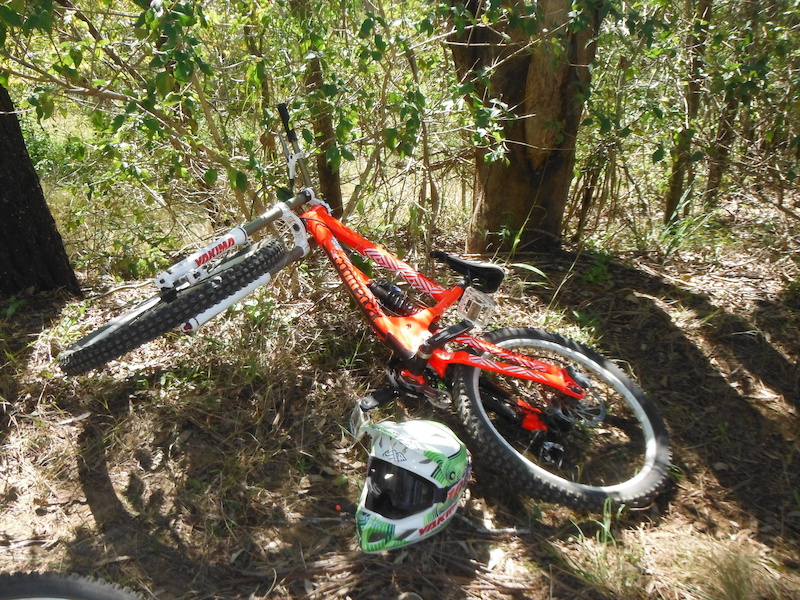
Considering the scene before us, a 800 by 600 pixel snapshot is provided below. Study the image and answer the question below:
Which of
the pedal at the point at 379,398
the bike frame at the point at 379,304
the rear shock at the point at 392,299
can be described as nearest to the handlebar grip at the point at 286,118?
the bike frame at the point at 379,304

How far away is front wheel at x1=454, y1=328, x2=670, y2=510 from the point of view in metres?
2.45

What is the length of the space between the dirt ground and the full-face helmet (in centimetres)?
14

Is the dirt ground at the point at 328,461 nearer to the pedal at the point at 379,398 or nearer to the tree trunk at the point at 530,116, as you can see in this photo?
the pedal at the point at 379,398

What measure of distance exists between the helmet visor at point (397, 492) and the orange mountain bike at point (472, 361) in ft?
0.97

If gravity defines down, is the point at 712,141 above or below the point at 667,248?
above

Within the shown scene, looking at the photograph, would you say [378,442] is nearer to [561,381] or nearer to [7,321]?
[561,381]

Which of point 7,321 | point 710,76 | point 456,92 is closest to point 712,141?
point 710,76

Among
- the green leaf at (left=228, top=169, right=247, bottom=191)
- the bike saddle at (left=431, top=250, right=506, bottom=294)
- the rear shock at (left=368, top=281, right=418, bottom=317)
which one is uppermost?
the green leaf at (left=228, top=169, right=247, bottom=191)

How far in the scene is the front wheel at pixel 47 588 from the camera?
153 centimetres

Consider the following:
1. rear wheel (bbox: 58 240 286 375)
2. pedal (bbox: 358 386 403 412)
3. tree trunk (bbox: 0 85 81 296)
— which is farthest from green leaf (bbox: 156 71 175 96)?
pedal (bbox: 358 386 403 412)

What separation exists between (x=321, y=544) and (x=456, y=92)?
2187 millimetres

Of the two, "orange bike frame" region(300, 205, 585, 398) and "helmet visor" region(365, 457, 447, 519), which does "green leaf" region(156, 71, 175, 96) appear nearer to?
"orange bike frame" region(300, 205, 585, 398)

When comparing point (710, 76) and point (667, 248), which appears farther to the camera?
point (667, 248)

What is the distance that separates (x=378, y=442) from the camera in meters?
2.40
